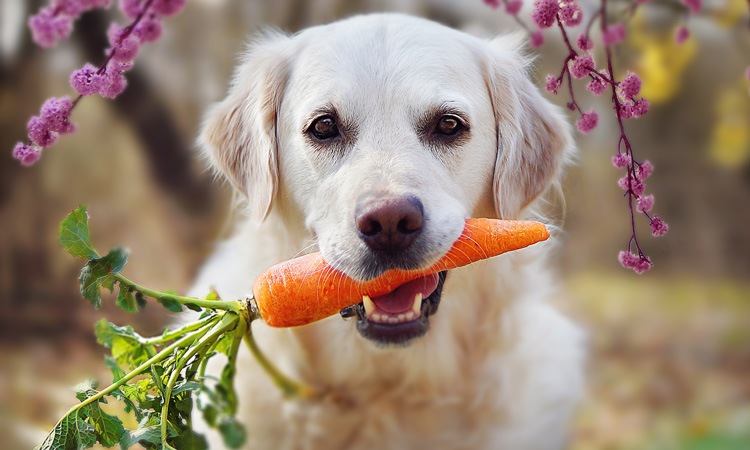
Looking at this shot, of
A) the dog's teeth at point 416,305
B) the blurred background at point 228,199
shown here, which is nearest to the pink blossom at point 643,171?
the dog's teeth at point 416,305

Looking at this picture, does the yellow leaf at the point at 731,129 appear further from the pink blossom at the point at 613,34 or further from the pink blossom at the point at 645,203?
the pink blossom at the point at 613,34

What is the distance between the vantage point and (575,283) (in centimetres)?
418

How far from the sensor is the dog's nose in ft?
4.90

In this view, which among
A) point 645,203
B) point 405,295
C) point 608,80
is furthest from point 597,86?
point 405,295

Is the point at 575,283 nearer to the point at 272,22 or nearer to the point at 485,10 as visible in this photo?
the point at 485,10

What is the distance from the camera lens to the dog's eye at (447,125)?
1785 mm

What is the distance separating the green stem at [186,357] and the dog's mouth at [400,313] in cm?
37

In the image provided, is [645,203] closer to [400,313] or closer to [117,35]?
[400,313]

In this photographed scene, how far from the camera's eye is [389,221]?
1509 mm

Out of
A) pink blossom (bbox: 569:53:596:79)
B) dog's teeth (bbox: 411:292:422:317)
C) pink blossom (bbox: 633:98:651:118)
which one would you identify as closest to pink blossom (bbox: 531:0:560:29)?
pink blossom (bbox: 569:53:596:79)

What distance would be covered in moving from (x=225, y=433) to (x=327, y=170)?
2.58 ft

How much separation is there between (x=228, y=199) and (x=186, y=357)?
1980 millimetres

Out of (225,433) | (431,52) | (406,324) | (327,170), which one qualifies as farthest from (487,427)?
(431,52)

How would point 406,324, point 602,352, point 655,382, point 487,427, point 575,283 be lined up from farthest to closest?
point 575,283, point 602,352, point 655,382, point 487,427, point 406,324
